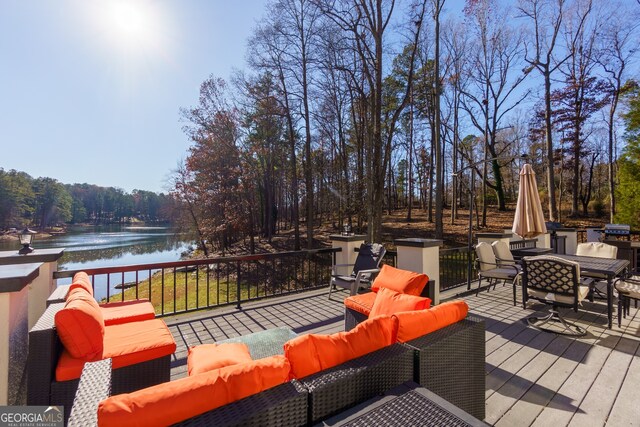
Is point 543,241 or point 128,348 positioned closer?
point 128,348

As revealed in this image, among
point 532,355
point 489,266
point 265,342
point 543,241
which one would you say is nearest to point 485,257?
point 489,266

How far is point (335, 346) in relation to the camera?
4.25ft

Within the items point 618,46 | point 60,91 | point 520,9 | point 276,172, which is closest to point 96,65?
point 60,91

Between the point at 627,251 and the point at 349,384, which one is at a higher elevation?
the point at 349,384

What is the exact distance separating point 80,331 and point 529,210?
18.0 ft

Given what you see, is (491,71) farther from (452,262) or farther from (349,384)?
(349,384)

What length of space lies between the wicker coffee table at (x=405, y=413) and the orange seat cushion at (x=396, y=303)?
968mm

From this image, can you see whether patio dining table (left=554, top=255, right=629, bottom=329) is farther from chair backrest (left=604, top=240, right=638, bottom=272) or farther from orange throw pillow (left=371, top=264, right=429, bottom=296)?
chair backrest (left=604, top=240, right=638, bottom=272)

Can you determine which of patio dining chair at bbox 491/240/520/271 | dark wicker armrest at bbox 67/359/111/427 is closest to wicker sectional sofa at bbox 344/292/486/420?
dark wicker armrest at bbox 67/359/111/427

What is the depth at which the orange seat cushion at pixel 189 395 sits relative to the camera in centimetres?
80

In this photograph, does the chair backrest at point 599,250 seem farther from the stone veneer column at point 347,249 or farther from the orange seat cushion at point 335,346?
the orange seat cushion at point 335,346

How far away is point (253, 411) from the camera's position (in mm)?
935

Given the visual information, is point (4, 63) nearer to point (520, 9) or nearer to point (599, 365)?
point (599, 365)

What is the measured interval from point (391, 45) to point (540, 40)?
6.72 meters
